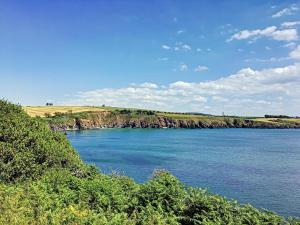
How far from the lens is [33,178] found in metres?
38.8

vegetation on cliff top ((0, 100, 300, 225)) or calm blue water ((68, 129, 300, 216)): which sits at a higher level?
vegetation on cliff top ((0, 100, 300, 225))

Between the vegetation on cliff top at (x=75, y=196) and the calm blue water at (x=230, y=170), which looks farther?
the calm blue water at (x=230, y=170)

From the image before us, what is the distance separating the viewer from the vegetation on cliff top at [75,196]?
75.8 ft

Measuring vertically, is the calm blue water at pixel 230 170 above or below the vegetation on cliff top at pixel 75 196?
below

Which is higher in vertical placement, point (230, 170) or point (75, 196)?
point (75, 196)

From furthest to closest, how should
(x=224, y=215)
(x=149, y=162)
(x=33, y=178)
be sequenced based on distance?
(x=149, y=162) → (x=33, y=178) → (x=224, y=215)

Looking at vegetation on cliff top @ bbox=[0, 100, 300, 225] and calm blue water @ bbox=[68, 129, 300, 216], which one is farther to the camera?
calm blue water @ bbox=[68, 129, 300, 216]

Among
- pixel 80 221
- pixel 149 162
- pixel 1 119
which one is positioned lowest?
pixel 149 162

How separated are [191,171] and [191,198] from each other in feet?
185

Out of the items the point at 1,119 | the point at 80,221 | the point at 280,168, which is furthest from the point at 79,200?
the point at 280,168

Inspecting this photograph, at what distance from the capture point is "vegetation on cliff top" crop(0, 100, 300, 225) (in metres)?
23.1

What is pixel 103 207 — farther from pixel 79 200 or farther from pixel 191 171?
pixel 191 171

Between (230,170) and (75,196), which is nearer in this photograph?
(75,196)

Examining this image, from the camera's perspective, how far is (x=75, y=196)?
30016mm
